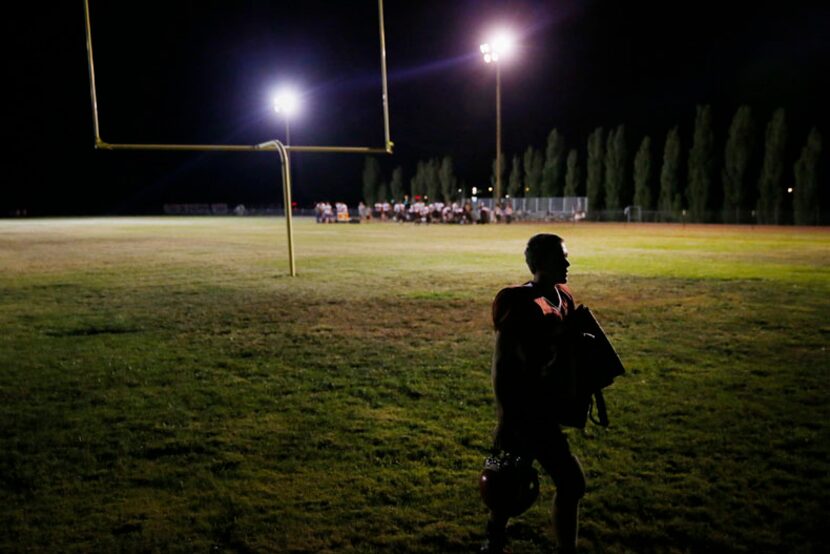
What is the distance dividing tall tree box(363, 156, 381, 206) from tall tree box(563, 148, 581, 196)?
2596 centimetres

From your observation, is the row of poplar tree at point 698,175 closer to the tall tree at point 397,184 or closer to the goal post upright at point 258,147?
the tall tree at point 397,184

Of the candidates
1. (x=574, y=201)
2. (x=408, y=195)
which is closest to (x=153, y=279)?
(x=574, y=201)

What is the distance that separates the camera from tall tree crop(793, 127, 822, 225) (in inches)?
1657

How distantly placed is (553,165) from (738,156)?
57.8 ft

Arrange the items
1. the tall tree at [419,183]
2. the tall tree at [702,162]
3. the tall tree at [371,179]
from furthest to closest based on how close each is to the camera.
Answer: the tall tree at [371,179]
the tall tree at [419,183]
the tall tree at [702,162]

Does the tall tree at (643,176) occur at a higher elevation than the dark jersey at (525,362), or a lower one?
higher

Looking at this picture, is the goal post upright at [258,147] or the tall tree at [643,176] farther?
the tall tree at [643,176]

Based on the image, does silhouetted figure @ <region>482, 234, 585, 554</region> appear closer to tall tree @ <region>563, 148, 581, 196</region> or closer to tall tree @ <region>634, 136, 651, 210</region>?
tall tree @ <region>634, 136, 651, 210</region>

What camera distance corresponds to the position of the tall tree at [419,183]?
7394 cm

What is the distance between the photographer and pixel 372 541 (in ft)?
12.2

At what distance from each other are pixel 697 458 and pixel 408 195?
247 ft

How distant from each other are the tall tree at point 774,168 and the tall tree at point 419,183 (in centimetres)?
3693

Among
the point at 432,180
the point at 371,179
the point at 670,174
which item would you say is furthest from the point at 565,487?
the point at 371,179

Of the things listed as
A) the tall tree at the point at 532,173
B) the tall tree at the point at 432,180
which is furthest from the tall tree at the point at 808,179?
the tall tree at the point at 432,180
